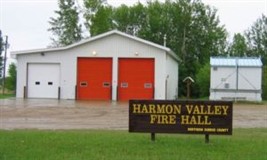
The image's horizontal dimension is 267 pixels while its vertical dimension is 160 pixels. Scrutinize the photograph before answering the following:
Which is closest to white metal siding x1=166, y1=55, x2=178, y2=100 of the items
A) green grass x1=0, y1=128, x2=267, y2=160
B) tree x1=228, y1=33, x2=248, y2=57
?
tree x1=228, y1=33, x2=248, y2=57

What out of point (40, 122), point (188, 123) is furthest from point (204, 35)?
point (188, 123)

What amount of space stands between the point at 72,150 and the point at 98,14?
63.9 metres

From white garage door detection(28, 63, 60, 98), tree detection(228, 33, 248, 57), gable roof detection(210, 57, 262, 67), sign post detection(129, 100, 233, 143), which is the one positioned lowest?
sign post detection(129, 100, 233, 143)

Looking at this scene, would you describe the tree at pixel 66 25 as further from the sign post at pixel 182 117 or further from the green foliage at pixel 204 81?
the sign post at pixel 182 117

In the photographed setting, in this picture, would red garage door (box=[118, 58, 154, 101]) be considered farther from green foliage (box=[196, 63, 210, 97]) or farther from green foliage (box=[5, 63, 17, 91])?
green foliage (box=[5, 63, 17, 91])

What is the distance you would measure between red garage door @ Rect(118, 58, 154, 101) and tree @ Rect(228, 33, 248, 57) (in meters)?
38.1

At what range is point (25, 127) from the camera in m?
18.0

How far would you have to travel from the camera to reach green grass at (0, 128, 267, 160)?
11125mm

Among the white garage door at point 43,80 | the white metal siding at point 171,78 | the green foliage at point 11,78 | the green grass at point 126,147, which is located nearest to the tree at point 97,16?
the green foliage at point 11,78

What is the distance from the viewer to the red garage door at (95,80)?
1666 inches

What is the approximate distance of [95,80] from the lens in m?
42.4

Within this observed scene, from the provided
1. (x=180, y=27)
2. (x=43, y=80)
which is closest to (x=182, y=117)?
(x=43, y=80)

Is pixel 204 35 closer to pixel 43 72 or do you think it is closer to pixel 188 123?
pixel 43 72

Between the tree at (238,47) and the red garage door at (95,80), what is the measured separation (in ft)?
128
